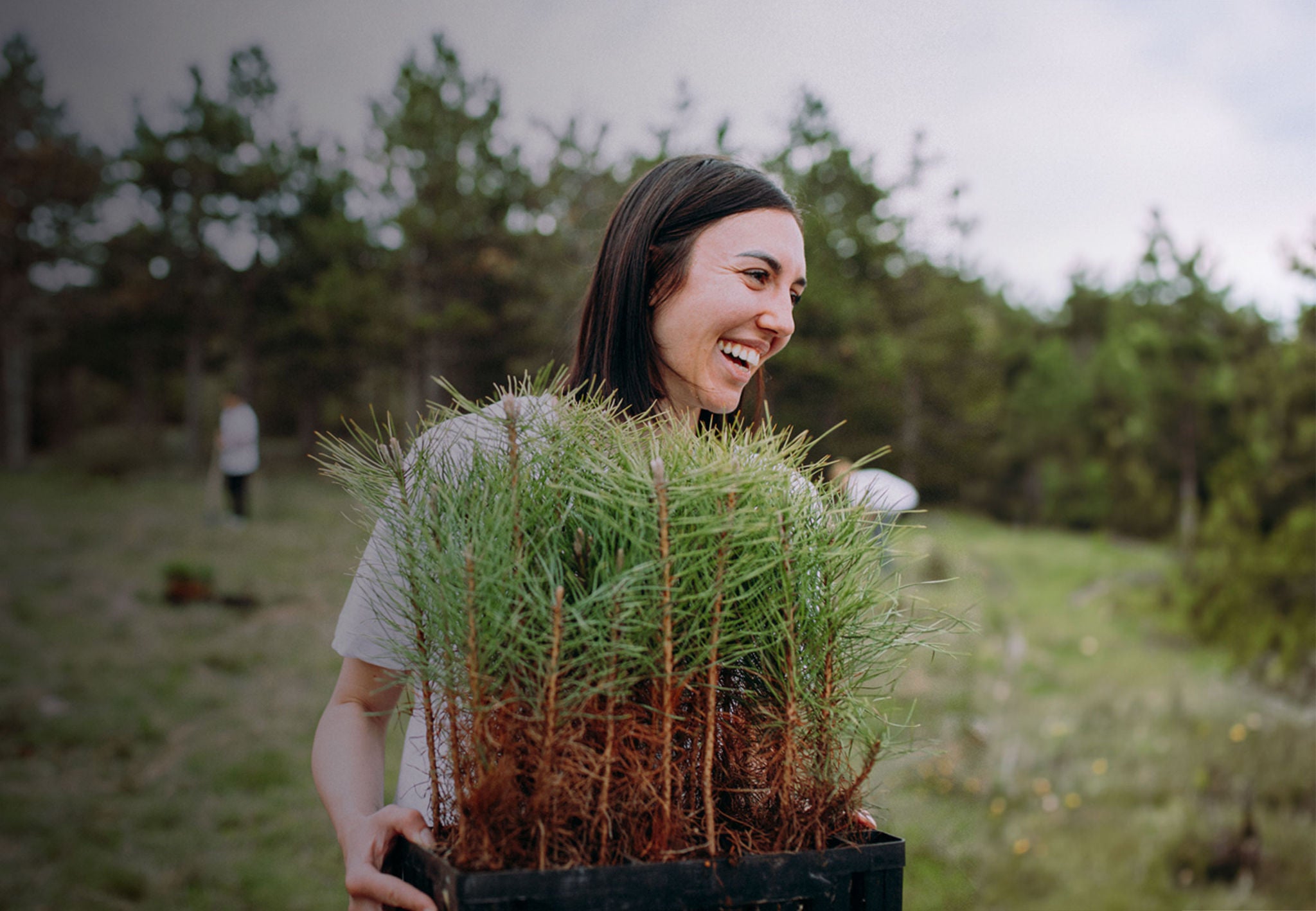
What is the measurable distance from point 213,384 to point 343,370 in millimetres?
11282

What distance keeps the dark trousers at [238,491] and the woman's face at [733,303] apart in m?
13.2

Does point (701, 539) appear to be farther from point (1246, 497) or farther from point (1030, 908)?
point (1246, 497)

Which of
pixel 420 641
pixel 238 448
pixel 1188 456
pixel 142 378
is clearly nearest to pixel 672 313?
pixel 420 641

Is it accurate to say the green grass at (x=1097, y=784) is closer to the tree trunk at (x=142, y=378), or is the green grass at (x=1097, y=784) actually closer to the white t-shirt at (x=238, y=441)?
the white t-shirt at (x=238, y=441)

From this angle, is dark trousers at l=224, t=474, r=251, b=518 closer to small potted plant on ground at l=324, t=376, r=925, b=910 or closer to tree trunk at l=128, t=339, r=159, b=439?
tree trunk at l=128, t=339, r=159, b=439

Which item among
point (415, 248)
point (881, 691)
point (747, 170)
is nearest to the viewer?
point (881, 691)

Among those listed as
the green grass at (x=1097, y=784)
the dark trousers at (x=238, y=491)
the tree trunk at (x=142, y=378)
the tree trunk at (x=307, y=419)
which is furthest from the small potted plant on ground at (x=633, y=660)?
the tree trunk at (x=307, y=419)

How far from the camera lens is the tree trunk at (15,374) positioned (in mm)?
19062

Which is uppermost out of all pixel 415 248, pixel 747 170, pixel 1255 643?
pixel 415 248

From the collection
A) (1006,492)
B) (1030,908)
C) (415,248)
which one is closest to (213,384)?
(415,248)

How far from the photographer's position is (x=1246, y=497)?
23.4 ft

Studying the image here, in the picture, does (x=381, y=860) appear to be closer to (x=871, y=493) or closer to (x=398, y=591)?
(x=398, y=591)

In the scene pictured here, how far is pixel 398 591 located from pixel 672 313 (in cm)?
72

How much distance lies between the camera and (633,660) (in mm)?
788
